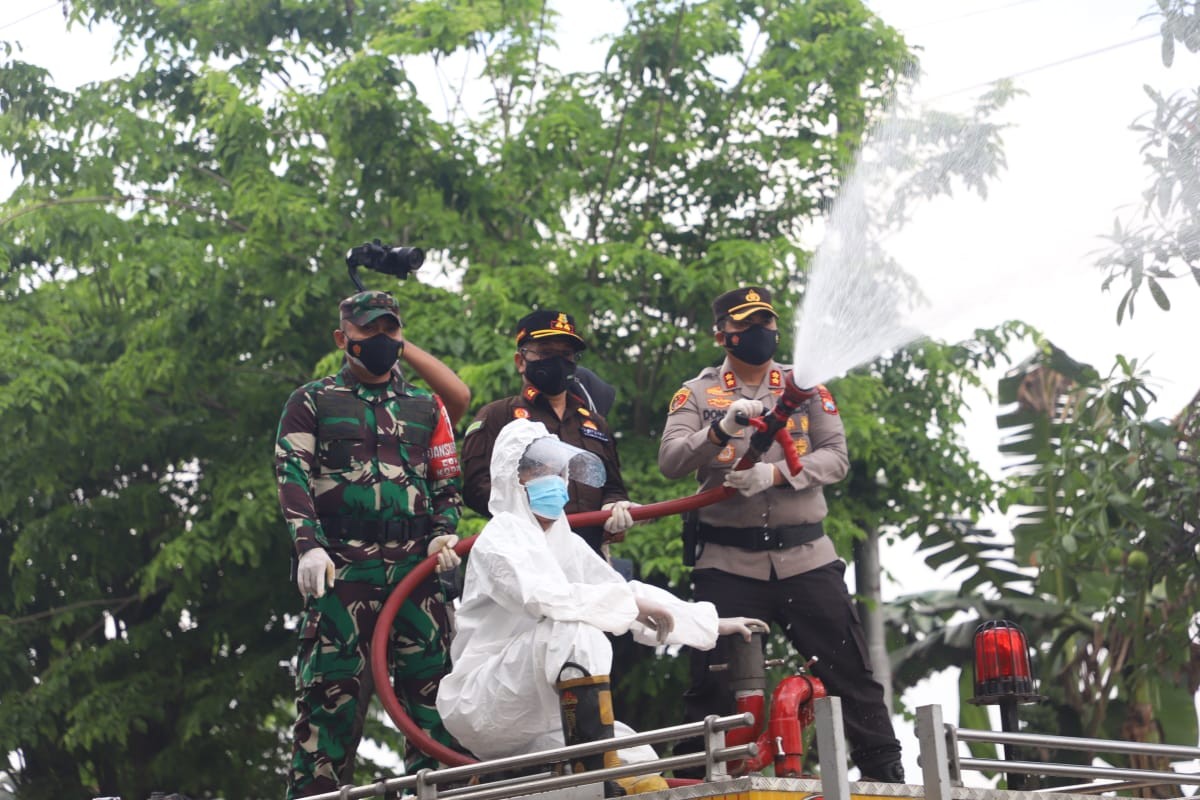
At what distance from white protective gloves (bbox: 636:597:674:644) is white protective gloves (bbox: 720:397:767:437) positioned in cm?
84

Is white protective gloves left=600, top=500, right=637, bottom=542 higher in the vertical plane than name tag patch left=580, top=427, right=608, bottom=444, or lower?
lower

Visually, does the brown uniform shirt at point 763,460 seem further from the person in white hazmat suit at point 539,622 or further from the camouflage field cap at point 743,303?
the person in white hazmat suit at point 539,622

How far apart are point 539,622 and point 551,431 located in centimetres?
154

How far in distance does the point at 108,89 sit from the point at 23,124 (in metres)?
1.19

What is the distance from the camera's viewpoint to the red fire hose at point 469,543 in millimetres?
5746

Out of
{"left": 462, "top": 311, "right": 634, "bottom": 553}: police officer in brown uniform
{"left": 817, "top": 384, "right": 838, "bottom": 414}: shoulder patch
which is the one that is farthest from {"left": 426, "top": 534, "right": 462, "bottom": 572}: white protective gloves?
{"left": 817, "top": 384, "right": 838, "bottom": 414}: shoulder patch

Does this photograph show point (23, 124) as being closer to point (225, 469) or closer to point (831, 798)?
point (225, 469)

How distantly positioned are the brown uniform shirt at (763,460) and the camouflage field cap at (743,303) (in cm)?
30

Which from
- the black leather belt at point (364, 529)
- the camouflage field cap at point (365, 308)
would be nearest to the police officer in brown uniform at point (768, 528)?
the black leather belt at point (364, 529)

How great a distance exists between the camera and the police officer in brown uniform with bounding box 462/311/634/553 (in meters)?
6.73

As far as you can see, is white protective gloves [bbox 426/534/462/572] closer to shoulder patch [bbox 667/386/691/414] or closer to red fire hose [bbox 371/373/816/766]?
red fire hose [bbox 371/373/816/766]

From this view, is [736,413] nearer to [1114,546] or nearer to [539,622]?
[539,622]

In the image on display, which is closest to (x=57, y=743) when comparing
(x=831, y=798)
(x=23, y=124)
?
(x=23, y=124)

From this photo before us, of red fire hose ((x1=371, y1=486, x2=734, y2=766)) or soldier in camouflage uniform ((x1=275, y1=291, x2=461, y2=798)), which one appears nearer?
red fire hose ((x1=371, y1=486, x2=734, y2=766))
